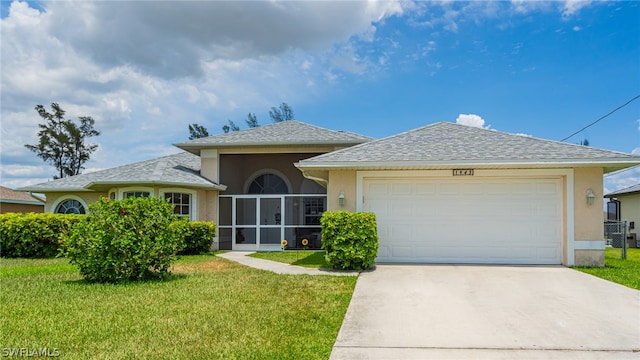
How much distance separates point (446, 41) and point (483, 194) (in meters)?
8.02

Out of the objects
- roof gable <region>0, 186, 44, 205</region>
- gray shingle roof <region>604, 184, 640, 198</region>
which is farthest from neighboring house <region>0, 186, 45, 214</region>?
gray shingle roof <region>604, 184, 640, 198</region>

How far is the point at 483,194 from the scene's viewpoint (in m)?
11.4

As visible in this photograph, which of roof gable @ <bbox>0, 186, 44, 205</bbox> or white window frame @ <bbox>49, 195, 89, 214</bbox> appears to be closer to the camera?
white window frame @ <bbox>49, 195, 89, 214</bbox>

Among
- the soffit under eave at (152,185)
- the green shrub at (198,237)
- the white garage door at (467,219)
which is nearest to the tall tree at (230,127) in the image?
the soffit under eave at (152,185)

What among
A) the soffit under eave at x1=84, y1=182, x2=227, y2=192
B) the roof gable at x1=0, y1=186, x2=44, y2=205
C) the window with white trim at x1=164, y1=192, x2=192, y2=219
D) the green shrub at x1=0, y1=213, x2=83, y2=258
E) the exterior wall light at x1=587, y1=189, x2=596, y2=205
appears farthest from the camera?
the roof gable at x1=0, y1=186, x2=44, y2=205

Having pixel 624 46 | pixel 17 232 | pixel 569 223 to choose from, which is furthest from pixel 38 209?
pixel 624 46

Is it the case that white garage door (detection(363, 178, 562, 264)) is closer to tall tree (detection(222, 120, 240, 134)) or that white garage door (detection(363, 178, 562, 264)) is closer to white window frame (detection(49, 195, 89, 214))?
white window frame (detection(49, 195, 89, 214))

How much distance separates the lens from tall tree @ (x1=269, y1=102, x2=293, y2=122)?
44031 mm

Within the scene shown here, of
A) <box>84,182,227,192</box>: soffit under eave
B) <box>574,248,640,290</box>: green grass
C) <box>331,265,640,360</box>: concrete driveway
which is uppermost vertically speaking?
<box>84,182,227,192</box>: soffit under eave

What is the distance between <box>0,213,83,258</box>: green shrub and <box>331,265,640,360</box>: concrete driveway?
1197cm

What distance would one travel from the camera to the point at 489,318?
5988 mm

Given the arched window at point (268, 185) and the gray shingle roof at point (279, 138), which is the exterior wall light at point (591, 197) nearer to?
the gray shingle roof at point (279, 138)

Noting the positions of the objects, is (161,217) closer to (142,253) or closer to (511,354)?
(142,253)

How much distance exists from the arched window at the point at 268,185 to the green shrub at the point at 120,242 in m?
10.8
